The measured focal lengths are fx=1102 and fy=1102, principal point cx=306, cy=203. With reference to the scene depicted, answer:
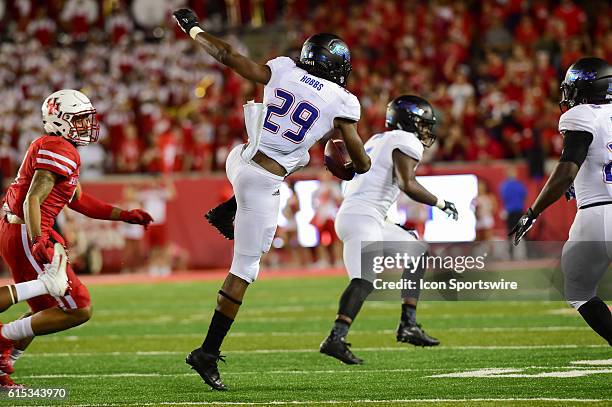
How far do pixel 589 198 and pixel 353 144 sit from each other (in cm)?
124

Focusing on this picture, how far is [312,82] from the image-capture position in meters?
5.92

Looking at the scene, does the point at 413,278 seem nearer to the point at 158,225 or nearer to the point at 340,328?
the point at 340,328

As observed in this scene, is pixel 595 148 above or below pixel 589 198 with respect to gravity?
above

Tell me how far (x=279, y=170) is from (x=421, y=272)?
187cm

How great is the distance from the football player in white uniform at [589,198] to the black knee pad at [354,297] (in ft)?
4.67

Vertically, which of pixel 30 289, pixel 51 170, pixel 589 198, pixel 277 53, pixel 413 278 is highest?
pixel 277 53

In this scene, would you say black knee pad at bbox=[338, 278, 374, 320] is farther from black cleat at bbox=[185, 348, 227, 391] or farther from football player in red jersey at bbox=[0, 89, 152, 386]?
football player in red jersey at bbox=[0, 89, 152, 386]

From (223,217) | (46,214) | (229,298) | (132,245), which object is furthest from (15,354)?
(132,245)

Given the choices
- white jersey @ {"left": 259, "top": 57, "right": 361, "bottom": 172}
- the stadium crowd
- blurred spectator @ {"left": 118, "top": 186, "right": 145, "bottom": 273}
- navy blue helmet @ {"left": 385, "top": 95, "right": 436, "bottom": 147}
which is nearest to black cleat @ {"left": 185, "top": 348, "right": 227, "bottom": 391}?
white jersey @ {"left": 259, "top": 57, "right": 361, "bottom": 172}

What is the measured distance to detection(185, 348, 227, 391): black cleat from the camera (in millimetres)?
5738

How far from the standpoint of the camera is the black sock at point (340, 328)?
21.6ft

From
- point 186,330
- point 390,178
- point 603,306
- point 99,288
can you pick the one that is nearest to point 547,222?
point 99,288

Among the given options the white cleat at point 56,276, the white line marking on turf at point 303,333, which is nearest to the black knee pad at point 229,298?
the white cleat at point 56,276

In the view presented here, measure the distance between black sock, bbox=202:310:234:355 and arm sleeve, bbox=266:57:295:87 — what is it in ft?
4.23
